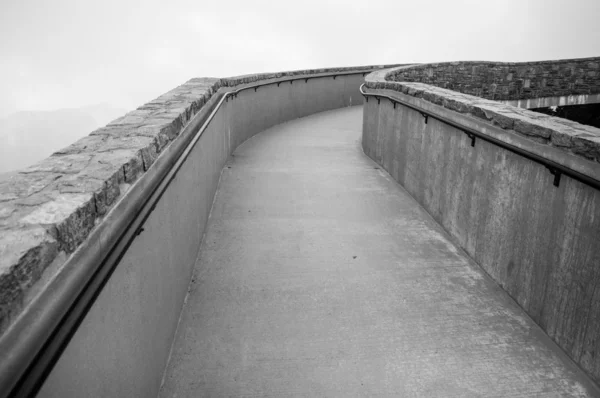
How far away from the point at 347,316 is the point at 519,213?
1.38m

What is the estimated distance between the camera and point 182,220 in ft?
11.1

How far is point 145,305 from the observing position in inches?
91.3

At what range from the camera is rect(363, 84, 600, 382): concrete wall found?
264 cm

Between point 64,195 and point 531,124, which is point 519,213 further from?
point 64,195

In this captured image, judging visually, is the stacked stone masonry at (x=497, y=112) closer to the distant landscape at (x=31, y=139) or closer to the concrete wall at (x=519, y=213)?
the concrete wall at (x=519, y=213)

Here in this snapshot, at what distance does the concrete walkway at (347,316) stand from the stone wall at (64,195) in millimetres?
1201

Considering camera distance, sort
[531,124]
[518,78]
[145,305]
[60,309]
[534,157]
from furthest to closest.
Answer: [518,78] → [531,124] → [534,157] → [145,305] → [60,309]

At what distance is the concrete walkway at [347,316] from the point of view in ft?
8.54

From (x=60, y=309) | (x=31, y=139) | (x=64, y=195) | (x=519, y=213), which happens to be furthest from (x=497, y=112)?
(x=31, y=139)

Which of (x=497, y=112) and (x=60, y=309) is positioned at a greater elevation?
(x=497, y=112)

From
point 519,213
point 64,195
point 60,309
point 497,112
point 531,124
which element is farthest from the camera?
point 497,112

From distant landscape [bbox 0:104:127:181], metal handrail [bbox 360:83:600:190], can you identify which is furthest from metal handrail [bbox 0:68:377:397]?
distant landscape [bbox 0:104:127:181]

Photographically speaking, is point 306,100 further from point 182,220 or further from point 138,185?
point 138,185

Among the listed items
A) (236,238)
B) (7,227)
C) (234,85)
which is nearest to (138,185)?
(7,227)
